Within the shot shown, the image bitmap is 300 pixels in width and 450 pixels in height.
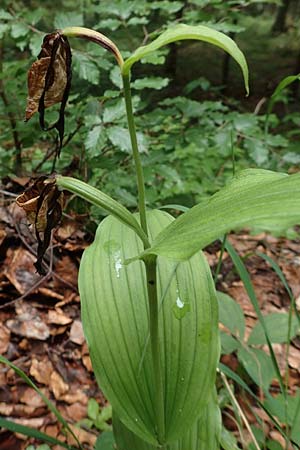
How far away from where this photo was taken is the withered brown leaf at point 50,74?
53cm

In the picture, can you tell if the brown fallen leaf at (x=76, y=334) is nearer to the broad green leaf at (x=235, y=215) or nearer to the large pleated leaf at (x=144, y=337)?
the large pleated leaf at (x=144, y=337)

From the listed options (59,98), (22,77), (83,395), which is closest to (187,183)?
(22,77)

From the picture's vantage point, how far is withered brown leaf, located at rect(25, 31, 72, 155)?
0.53 m

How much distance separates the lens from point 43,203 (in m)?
0.58

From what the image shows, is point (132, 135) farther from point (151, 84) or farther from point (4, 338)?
point (4, 338)

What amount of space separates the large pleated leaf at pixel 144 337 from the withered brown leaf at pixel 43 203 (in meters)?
0.18

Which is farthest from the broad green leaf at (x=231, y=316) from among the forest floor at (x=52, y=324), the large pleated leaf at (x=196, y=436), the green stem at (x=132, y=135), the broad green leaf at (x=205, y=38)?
the broad green leaf at (x=205, y=38)

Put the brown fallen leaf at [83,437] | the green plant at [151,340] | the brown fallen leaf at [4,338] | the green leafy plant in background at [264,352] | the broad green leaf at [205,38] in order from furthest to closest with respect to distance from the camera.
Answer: the brown fallen leaf at [4,338], the brown fallen leaf at [83,437], the green leafy plant in background at [264,352], the green plant at [151,340], the broad green leaf at [205,38]

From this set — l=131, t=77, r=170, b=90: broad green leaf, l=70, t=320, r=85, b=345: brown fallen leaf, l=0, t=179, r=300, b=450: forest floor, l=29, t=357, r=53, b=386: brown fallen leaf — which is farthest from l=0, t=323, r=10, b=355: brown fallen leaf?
l=131, t=77, r=170, b=90: broad green leaf

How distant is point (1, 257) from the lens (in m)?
1.51

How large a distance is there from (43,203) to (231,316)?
0.79 m

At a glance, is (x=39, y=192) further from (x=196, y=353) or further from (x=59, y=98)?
(x=196, y=353)

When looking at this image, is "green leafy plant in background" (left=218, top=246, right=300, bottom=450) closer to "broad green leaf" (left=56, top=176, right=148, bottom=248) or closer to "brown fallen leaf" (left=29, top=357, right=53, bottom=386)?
"broad green leaf" (left=56, top=176, right=148, bottom=248)

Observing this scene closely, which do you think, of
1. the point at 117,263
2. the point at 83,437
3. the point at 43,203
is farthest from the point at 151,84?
the point at 83,437
